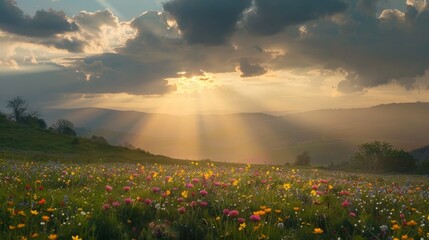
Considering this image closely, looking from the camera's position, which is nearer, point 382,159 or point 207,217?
point 207,217

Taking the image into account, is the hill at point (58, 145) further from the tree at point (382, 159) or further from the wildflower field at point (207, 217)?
the wildflower field at point (207, 217)

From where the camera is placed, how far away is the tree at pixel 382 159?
7875 centimetres

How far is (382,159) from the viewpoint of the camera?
84062mm

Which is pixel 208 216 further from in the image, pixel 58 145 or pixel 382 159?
pixel 382 159

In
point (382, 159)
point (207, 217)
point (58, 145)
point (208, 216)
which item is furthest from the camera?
point (382, 159)

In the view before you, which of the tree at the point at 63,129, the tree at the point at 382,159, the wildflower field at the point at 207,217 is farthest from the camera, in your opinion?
the tree at the point at 63,129

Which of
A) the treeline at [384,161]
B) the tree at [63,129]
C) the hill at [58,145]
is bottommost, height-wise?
the treeline at [384,161]

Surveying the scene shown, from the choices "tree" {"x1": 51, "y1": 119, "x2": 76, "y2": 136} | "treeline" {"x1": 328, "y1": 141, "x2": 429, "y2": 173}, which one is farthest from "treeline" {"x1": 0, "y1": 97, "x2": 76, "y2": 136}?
"treeline" {"x1": 328, "y1": 141, "x2": 429, "y2": 173}

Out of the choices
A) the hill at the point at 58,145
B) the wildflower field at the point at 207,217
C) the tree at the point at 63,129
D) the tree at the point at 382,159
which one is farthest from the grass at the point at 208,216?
the tree at the point at 63,129

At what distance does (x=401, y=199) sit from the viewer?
9.52m

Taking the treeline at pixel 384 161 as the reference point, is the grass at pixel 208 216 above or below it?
above

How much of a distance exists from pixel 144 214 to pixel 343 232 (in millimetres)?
3305

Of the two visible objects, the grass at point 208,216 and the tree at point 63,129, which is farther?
the tree at point 63,129

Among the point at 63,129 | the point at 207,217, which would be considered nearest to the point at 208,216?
the point at 207,217
